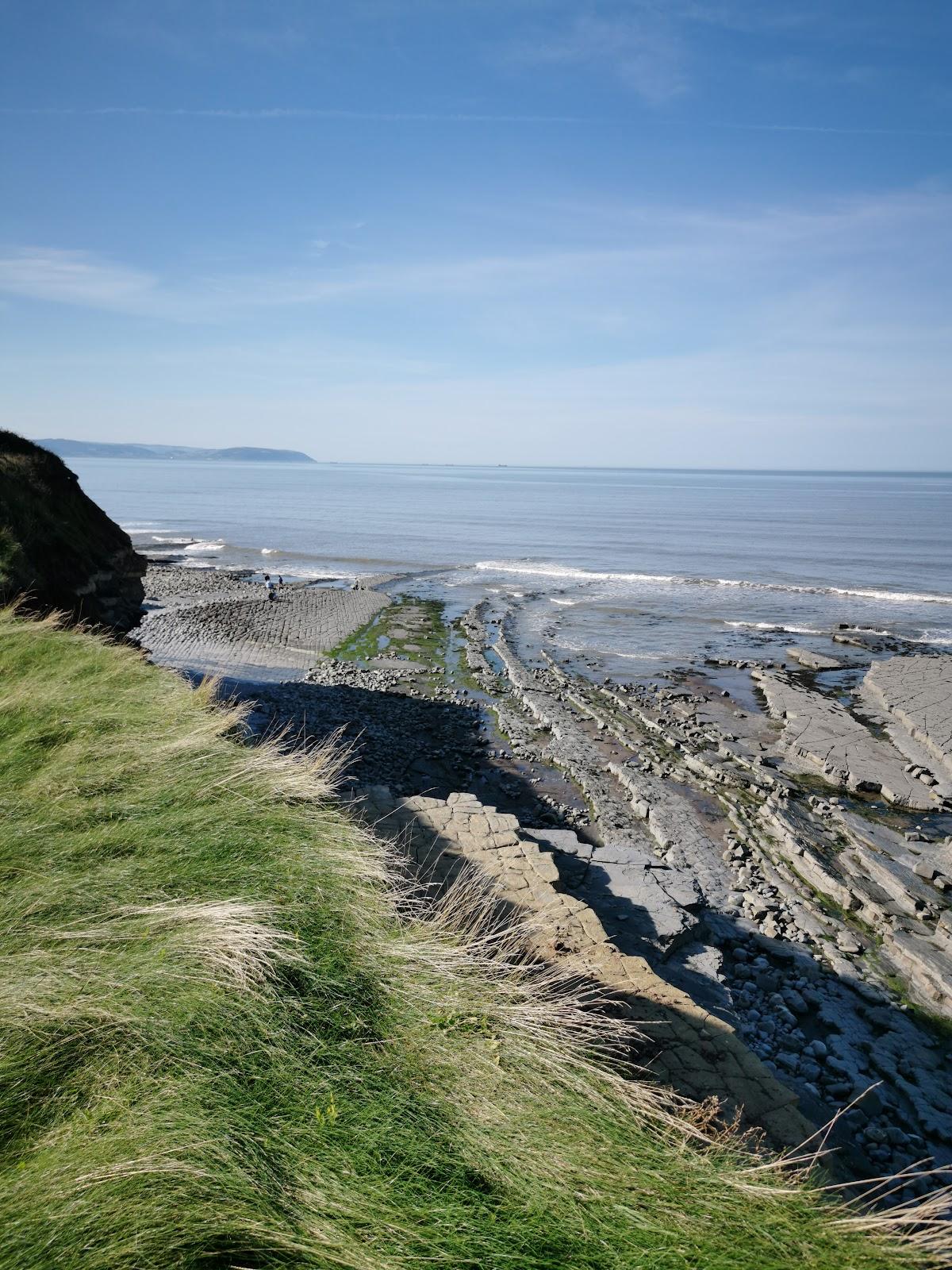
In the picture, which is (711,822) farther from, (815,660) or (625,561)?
(625,561)

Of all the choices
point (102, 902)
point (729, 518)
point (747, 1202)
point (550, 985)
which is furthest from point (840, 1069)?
point (729, 518)

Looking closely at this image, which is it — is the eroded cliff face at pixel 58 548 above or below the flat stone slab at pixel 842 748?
above

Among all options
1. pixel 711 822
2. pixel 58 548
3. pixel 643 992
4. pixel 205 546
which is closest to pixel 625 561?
pixel 205 546

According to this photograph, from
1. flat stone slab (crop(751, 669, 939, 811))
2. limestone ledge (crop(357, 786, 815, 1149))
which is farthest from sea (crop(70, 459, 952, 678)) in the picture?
limestone ledge (crop(357, 786, 815, 1149))

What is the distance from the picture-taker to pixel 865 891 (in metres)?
11.9

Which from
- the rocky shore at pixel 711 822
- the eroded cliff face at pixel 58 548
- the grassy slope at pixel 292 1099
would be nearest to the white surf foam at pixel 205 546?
the rocky shore at pixel 711 822

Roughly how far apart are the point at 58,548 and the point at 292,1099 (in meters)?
15.9

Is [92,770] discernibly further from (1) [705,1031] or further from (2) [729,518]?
(2) [729,518]

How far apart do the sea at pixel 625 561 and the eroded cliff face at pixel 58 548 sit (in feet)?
51.8

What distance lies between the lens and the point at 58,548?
15.6 metres

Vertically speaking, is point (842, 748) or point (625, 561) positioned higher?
point (625, 561)

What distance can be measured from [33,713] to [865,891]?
42.0ft

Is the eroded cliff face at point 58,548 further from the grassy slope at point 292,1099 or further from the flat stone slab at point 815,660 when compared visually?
the flat stone slab at point 815,660

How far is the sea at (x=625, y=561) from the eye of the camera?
1213 inches
